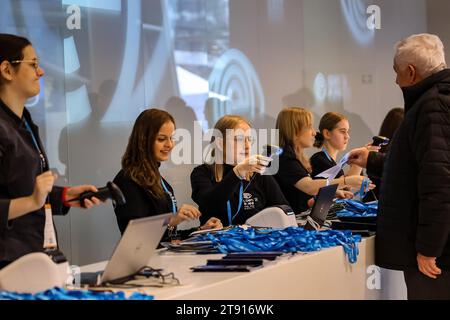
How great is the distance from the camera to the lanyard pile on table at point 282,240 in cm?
321

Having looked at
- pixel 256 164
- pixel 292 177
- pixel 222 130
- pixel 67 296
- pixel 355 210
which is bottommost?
pixel 355 210

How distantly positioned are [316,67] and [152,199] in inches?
147

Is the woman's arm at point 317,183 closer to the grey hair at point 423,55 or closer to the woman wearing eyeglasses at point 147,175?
the woman wearing eyeglasses at point 147,175

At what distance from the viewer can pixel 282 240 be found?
129 inches

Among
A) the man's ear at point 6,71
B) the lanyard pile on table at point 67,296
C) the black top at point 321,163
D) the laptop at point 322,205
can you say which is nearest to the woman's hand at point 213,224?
the laptop at point 322,205

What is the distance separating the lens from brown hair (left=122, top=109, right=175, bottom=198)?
3758 millimetres

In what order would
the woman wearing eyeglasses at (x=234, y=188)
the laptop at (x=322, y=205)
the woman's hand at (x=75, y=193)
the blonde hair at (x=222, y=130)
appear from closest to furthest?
the woman's hand at (x=75, y=193), the laptop at (x=322, y=205), the woman wearing eyeglasses at (x=234, y=188), the blonde hair at (x=222, y=130)

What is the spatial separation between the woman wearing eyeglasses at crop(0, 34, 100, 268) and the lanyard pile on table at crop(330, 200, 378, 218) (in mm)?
1870

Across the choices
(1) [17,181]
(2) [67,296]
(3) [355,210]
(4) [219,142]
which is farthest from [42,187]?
(3) [355,210]

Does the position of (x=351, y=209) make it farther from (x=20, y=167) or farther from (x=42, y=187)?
(x=42, y=187)

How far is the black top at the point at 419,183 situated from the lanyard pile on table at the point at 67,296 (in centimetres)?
134

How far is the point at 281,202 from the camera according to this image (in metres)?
4.59

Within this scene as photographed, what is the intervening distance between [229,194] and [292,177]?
93cm

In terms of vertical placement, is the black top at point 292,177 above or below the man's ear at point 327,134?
below
